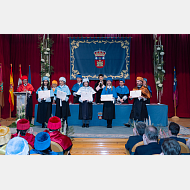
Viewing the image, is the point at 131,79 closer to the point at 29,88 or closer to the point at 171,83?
the point at 171,83

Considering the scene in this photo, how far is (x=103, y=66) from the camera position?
859cm

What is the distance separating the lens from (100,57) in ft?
28.0

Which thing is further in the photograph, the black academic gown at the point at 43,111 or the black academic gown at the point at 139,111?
the black academic gown at the point at 43,111

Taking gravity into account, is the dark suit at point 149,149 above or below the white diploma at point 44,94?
below

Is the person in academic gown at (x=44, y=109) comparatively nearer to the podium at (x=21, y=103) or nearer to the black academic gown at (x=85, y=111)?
the podium at (x=21, y=103)

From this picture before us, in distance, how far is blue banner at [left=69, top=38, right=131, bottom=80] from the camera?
336 inches

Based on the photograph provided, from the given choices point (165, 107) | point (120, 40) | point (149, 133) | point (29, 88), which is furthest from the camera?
point (120, 40)

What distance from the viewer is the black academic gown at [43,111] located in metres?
5.55

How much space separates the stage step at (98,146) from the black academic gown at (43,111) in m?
1.72

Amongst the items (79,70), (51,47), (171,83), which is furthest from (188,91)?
(51,47)

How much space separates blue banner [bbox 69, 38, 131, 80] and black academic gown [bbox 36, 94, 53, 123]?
350 centimetres

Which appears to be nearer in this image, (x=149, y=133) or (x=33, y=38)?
(x=149, y=133)

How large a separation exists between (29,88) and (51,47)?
129 inches

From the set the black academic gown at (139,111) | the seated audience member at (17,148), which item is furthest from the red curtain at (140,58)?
the seated audience member at (17,148)
